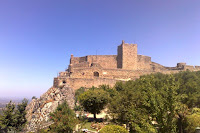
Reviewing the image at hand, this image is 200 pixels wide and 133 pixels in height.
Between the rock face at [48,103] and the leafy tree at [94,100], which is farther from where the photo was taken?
the rock face at [48,103]

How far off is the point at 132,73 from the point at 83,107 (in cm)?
2364

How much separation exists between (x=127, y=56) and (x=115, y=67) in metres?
5.40

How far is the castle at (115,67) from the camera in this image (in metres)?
37.5

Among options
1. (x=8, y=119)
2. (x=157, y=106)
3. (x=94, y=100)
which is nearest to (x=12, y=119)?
(x=8, y=119)

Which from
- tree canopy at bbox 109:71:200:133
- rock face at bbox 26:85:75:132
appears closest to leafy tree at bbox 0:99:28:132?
rock face at bbox 26:85:75:132

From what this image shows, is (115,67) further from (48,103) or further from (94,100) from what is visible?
(48,103)

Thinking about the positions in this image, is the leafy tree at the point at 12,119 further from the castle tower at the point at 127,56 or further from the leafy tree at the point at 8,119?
the castle tower at the point at 127,56

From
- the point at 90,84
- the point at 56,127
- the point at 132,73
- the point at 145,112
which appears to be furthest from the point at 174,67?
the point at 56,127

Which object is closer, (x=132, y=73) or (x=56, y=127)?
(x=56, y=127)

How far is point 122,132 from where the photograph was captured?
1123 cm

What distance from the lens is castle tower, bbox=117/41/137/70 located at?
44969mm

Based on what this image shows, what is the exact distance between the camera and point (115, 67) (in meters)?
46.5

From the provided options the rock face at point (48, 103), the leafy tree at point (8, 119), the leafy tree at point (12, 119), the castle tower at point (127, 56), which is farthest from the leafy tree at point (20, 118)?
the castle tower at point (127, 56)

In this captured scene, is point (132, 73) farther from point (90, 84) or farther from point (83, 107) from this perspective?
point (83, 107)
